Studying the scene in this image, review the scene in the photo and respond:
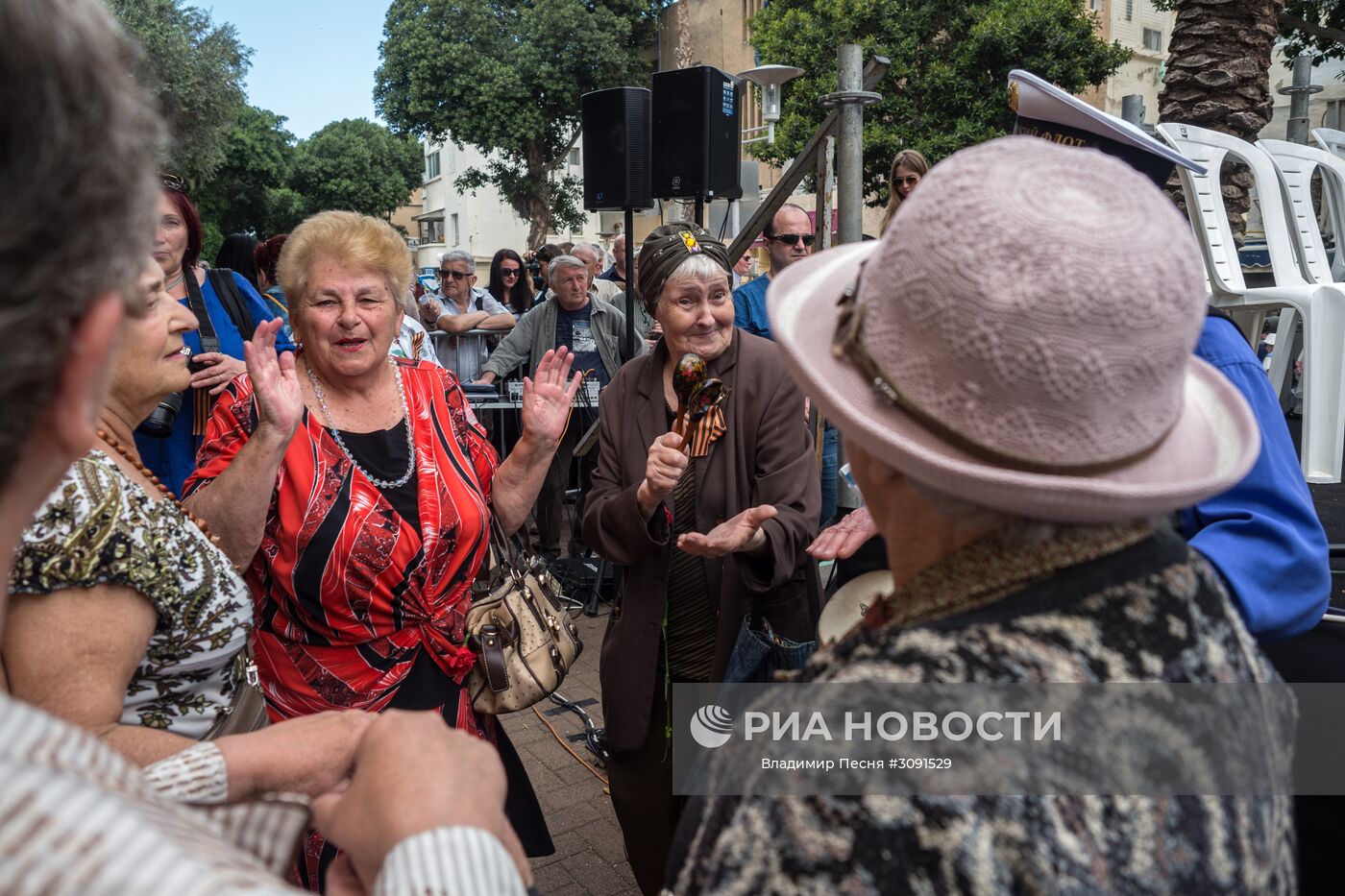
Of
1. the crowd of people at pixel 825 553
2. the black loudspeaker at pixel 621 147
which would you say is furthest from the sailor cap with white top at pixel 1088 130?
the black loudspeaker at pixel 621 147

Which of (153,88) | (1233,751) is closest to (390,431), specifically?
(153,88)

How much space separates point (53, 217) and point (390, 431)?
6.10 feet

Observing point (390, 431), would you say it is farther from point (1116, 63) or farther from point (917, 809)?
point (1116, 63)

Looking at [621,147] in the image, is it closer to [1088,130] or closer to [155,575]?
[1088,130]

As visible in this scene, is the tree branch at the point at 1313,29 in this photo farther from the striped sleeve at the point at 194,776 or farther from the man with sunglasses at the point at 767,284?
the striped sleeve at the point at 194,776

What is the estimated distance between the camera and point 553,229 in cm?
3491

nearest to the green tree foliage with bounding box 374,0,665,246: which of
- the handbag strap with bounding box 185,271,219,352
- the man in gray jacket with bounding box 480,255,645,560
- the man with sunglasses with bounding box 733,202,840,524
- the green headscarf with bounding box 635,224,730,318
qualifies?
the man in gray jacket with bounding box 480,255,645,560

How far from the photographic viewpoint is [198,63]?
23.4 m

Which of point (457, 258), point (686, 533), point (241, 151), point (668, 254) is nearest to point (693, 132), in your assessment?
point (457, 258)

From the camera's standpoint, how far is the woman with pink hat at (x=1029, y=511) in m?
0.89

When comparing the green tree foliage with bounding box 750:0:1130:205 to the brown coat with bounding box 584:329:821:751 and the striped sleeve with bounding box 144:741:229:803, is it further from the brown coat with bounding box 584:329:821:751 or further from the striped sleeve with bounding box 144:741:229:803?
the striped sleeve with bounding box 144:741:229:803

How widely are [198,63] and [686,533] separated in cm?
2576

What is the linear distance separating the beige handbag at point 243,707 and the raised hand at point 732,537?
1.03 metres

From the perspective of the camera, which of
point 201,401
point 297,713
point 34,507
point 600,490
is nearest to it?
point 34,507
